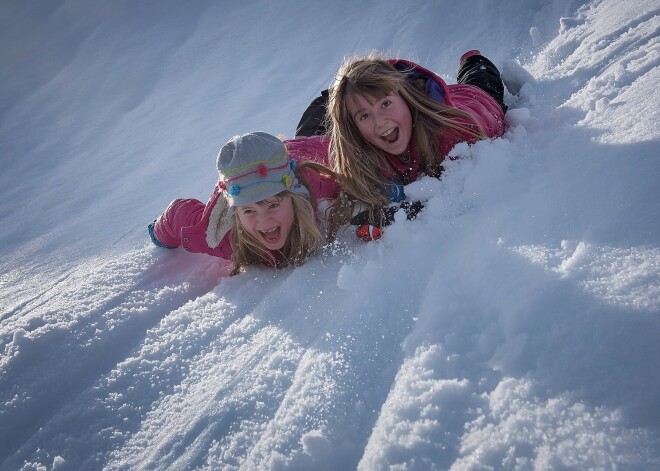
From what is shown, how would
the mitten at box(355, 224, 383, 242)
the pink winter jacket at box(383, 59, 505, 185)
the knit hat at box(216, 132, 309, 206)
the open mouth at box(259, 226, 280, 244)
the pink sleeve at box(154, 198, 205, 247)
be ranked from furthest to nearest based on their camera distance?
the pink sleeve at box(154, 198, 205, 247)
the pink winter jacket at box(383, 59, 505, 185)
the open mouth at box(259, 226, 280, 244)
the knit hat at box(216, 132, 309, 206)
the mitten at box(355, 224, 383, 242)

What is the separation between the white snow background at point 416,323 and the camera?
96 cm

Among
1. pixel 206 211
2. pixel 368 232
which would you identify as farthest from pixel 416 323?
pixel 206 211

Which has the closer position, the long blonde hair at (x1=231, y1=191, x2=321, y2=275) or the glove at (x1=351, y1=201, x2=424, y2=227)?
the glove at (x1=351, y1=201, x2=424, y2=227)

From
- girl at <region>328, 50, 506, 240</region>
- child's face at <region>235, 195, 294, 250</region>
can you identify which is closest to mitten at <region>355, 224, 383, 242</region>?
girl at <region>328, 50, 506, 240</region>

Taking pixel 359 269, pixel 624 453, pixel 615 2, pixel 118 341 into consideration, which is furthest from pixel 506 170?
pixel 615 2

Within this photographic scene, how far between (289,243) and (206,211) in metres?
0.52

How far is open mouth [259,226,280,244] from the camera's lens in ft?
7.00

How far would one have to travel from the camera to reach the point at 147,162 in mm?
4367

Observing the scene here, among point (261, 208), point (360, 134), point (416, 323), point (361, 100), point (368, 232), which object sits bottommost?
point (416, 323)

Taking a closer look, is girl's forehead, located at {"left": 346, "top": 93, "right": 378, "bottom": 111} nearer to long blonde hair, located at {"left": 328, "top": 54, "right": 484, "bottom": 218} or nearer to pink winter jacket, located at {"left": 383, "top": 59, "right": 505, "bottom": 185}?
long blonde hair, located at {"left": 328, "top": 54, "right": 484, "bottom": 218}

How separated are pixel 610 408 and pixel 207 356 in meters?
1.25

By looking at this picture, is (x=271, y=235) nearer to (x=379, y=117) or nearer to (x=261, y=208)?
(x=261, y=208)

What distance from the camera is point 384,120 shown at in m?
2.22

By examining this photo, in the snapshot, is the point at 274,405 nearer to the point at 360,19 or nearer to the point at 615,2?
the point at 615,2
